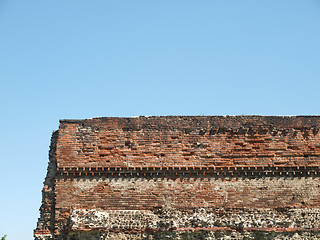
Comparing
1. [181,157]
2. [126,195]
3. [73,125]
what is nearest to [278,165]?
[181,157]

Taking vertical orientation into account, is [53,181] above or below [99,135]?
below

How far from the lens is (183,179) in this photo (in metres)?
11.0

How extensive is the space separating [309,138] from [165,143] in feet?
12.2

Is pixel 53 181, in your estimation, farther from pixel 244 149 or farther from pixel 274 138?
pixel 274 138

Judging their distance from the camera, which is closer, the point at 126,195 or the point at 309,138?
the point at 126,195

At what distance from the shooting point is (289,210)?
1079cm

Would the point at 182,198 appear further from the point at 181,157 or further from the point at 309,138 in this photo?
the point at 309,138

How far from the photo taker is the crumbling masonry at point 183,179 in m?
10.5

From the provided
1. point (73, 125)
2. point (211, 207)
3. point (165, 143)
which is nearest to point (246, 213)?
point (211, 207)

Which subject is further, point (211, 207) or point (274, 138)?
point (274, 138)

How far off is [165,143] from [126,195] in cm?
164

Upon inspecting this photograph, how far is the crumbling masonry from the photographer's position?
10.5 metres

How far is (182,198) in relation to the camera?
10.8 meters

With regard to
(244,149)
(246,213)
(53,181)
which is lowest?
(246,213)
